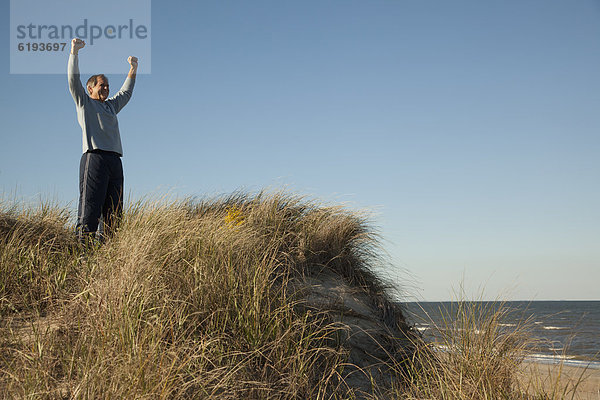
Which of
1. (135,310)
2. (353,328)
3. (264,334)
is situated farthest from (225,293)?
(353,328)

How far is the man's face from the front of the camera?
17.8ft

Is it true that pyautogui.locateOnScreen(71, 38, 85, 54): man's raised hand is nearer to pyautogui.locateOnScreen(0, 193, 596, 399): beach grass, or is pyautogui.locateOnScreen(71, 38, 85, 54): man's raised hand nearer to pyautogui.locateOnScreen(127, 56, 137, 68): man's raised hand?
pyautogui.locateOnScreen(127, 56, 137, 68): man's raised hand

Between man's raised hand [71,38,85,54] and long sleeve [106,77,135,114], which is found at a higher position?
man's raised hand [71,38,85,54]

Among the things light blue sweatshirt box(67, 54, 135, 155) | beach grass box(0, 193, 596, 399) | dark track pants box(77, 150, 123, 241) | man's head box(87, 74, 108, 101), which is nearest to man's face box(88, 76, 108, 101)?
man's head box(87, 74, 108, 101)

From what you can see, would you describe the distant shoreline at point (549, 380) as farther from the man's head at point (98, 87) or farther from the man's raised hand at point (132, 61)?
the man's raised hand at point (132, 61)

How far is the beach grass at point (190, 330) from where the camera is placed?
2859 mm

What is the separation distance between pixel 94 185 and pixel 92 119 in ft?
2.44

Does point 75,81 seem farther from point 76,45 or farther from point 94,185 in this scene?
point 94,185

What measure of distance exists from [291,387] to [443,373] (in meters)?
1.35

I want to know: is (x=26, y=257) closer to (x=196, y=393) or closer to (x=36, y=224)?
(x=36, y=224)

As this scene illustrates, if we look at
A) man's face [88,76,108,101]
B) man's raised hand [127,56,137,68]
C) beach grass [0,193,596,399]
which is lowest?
beach grass [0,193,596,399]

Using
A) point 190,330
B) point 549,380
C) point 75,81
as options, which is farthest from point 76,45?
point 549,380

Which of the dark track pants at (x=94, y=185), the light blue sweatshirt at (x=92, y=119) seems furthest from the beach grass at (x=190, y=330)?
the light blue sweatshirt at (x=92, y=119)

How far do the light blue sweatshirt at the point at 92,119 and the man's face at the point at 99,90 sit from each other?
0.11 metres
